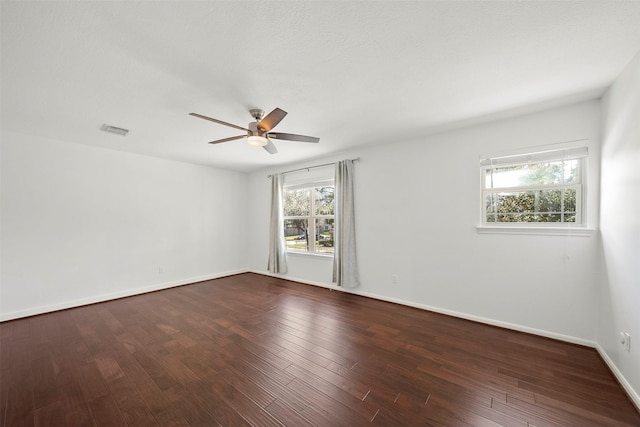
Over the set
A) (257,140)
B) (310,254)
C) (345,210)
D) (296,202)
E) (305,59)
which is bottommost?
(310,254)

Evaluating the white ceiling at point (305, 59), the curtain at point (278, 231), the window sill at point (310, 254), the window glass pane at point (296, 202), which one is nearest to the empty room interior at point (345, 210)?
the white ceiling at point (305, 59)

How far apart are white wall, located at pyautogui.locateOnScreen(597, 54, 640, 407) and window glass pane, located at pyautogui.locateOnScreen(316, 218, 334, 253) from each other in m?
3.44

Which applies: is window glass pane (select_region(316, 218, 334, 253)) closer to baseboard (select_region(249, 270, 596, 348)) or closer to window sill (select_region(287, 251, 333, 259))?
window sill (select_region(287, 251, 333, 259))

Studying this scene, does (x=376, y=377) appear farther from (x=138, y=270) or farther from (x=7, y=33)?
(x=138, y=270)

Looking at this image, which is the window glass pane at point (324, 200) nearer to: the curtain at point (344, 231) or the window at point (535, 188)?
the curtain at point (344, 231)

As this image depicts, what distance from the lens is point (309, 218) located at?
501cm

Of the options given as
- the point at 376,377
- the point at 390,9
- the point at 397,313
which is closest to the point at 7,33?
the point at 390,9

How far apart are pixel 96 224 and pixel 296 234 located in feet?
11.1

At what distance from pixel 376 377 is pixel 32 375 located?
2848mm

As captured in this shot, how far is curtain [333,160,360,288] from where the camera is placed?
13.4ft

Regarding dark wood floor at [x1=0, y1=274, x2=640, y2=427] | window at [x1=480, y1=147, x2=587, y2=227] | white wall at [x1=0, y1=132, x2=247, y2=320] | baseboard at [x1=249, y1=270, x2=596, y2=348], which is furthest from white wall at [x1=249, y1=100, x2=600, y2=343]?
white wall at [x1=0, y1=132, x2=247, y2=320]

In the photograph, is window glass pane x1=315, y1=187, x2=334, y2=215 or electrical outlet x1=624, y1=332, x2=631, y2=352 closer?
electrical outlet x1=624, y1=332, x2=631, y2=352

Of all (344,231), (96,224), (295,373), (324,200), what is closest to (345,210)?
(344,231)

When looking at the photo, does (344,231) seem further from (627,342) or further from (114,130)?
(114,130)
